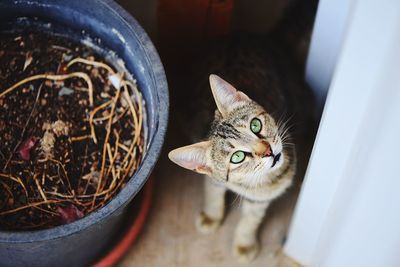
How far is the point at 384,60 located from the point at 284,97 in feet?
2.18

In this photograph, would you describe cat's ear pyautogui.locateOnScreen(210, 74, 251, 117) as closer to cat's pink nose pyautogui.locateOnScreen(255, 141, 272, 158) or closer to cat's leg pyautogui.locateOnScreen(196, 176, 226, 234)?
cat's pink nose pyautogui.locateOnScreen(255, 141, 272, 158)

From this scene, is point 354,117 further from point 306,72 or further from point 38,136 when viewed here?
point 38,136

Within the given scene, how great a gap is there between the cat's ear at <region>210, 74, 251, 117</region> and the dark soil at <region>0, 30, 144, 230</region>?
0.77ft

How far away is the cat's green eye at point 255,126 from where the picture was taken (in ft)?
4.24

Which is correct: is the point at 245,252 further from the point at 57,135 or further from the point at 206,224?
the point at 57,135

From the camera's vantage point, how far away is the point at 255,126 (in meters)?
1.30

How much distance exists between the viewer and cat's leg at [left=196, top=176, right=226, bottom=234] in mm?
1568

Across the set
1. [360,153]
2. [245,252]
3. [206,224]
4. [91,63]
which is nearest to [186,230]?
[206,224]

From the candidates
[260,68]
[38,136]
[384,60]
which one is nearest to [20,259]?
[38,136]

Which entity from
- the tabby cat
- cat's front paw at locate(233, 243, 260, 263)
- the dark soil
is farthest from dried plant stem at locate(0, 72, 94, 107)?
cat's front paw at locate(233, 243, 260, 263)

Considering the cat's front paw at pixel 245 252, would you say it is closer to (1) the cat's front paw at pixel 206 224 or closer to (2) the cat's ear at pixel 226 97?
(1) the cat's front paw at pixel 206 224

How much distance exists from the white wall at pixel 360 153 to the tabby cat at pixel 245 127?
4.4 inches

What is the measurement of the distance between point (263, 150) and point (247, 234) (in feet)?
1.41

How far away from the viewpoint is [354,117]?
1.06 metres
